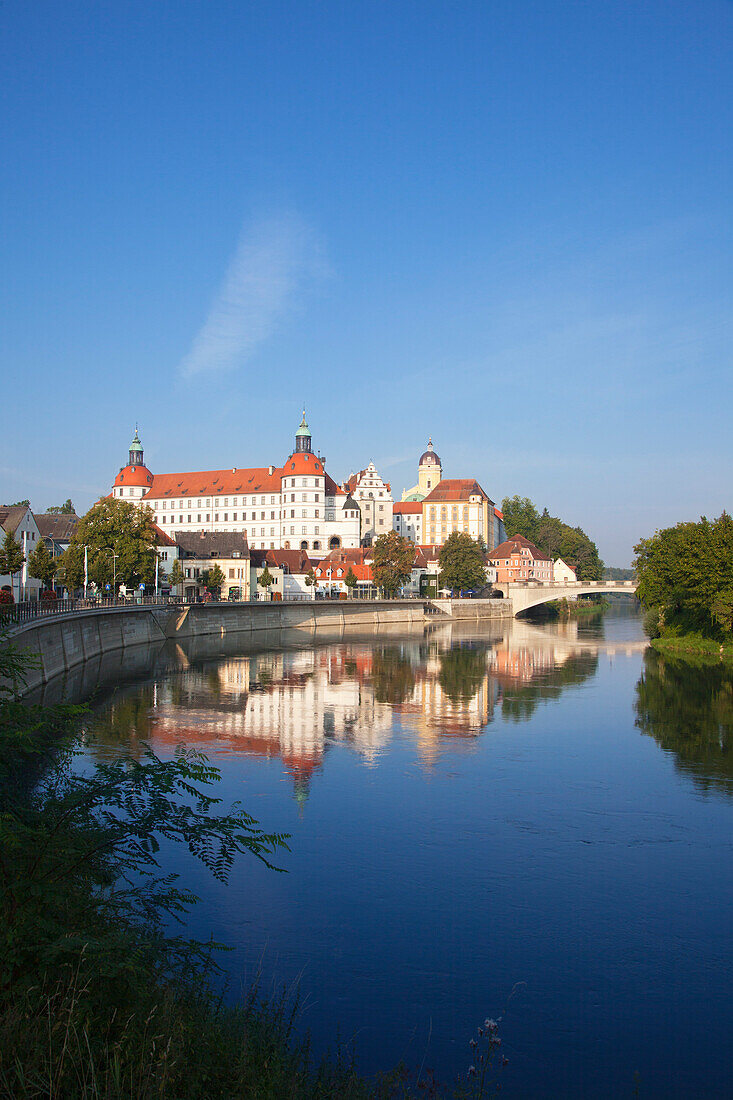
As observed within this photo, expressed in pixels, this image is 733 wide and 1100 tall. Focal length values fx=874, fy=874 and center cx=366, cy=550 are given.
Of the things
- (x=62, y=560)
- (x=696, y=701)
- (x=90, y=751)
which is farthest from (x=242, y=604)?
(x=90, y=751)

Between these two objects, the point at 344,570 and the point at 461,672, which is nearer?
the point at 461,672

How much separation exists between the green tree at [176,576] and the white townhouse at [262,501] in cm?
2605

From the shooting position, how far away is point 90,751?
74.9 ft

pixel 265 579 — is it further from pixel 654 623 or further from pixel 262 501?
pixel 654 623

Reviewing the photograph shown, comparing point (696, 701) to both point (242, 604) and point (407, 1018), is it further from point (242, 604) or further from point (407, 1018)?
point (242, 604)

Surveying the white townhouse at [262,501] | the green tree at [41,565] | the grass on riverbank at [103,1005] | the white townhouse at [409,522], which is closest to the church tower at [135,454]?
the white townhouse at [262,501]

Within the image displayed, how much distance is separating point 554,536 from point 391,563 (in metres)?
63.0

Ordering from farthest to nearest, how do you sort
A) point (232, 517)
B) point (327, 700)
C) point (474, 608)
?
point (232, 517)
point (474, 608)
point (327, 700)

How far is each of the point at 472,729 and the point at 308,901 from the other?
1624cm

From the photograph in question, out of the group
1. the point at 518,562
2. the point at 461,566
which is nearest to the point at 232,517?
the point at 518,562

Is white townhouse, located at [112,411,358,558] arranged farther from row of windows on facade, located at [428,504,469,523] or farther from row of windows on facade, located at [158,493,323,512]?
row of windows on facade, located at [428,504,469,523]

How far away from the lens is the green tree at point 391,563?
106 meters

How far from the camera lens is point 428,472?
573 feet

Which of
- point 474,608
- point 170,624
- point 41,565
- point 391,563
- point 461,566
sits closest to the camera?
point 41,565
